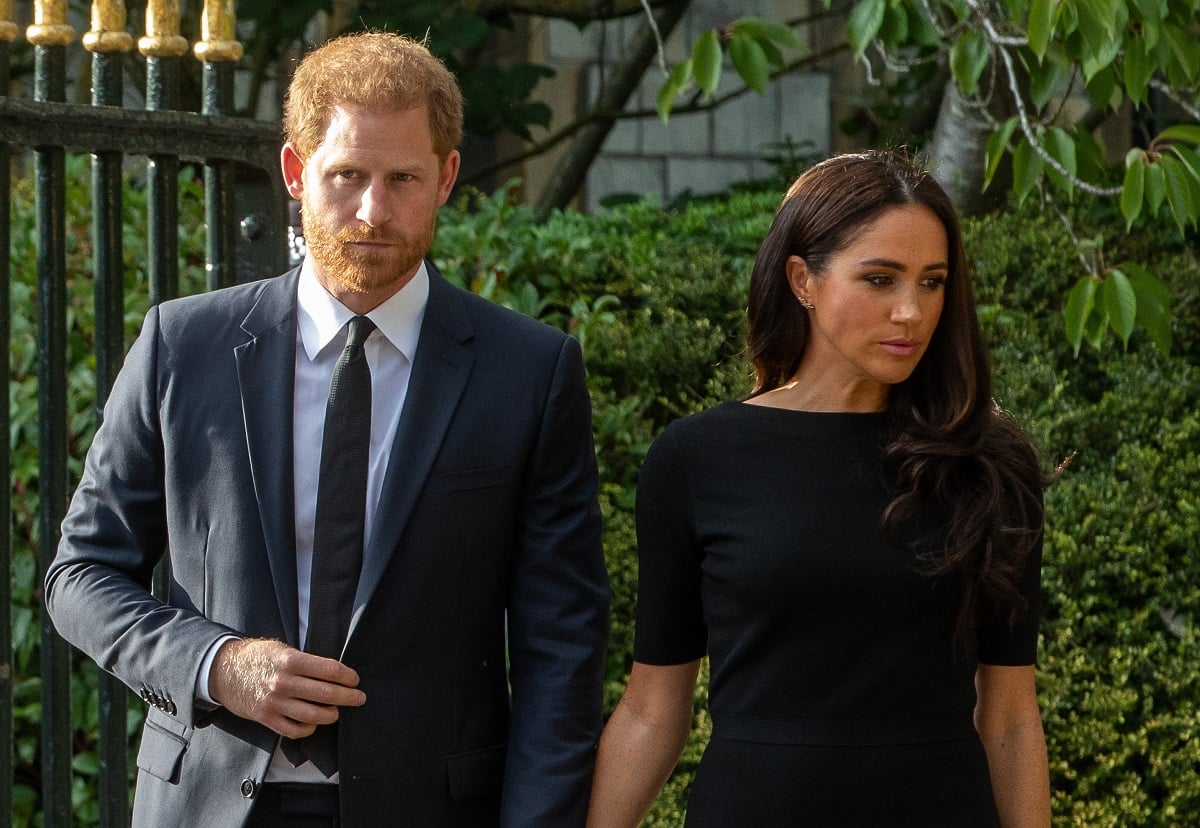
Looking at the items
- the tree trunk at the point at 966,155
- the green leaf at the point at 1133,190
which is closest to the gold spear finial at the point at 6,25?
the green leaf at the point at 1133,190

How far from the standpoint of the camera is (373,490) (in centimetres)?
247

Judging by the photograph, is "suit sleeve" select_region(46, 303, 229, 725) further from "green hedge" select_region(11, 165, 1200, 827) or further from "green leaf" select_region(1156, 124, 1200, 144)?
"green leaf" select_region(1156, 124, 1200, 144)

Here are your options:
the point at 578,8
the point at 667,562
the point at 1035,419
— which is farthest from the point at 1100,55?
the point at 578,8

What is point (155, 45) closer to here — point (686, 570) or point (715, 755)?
point (686, 570)

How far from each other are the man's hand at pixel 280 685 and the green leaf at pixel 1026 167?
2395 millimetres

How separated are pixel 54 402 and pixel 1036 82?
250 cm

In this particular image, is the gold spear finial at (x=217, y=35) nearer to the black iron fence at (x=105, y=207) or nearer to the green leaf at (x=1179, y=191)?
the black iron fence at (x=105, y=207)

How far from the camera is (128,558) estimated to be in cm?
252

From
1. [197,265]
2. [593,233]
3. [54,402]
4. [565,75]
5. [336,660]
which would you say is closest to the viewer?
[336,660]

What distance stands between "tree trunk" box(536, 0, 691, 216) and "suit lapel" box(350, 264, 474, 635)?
14.7 ft

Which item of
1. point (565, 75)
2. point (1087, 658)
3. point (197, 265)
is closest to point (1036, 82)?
point (1087, 658)

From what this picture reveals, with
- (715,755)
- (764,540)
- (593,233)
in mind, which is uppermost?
(593,233)

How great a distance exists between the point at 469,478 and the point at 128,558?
56cm

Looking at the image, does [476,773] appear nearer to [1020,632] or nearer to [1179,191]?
[1020,632]
